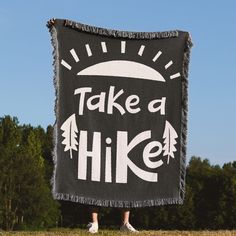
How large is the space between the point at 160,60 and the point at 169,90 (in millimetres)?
577

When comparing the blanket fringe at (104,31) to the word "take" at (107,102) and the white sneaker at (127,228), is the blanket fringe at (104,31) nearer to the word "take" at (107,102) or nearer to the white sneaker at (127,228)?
the word "take" at (107,102)

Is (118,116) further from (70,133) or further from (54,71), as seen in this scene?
(54,71)

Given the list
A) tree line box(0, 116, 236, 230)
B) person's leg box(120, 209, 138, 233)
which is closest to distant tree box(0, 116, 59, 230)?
tree line box(0, 116, 236, 230)

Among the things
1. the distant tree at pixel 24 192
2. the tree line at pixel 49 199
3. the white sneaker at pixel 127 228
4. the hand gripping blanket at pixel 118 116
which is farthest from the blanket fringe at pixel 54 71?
the distant tree at pixel 24 192

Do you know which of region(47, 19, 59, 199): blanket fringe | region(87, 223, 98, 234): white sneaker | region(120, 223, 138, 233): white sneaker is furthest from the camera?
region(120, 223, 138, 233): white sneaker

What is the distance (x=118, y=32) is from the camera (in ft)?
40.9

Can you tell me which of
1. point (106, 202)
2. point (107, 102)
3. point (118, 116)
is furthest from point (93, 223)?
point (107, 102)

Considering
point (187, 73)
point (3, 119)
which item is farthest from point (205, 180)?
point (187, 73)

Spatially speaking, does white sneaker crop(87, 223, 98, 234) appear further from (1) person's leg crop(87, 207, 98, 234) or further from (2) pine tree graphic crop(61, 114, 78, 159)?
(2) pine tree graphic crop(61, 114, 78, 159)

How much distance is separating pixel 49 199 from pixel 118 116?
2435 inches

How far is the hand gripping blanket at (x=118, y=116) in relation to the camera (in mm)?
12016

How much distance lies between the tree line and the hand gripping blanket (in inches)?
2046

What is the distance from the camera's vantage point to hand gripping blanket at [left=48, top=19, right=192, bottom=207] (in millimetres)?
12016

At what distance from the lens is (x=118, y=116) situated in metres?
12.2
